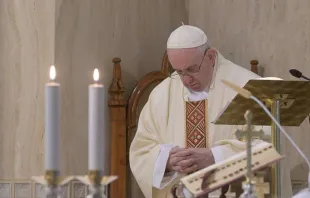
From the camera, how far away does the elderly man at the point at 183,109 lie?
17.3 feet

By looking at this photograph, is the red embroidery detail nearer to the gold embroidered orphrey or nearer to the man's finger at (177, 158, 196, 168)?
the gold embroidered orphrey

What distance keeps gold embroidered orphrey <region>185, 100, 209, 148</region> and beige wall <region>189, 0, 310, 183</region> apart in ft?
3.10

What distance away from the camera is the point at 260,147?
279 cm

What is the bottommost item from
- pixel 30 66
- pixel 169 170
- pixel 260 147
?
pixel 169 170

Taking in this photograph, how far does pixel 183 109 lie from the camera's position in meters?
5.57

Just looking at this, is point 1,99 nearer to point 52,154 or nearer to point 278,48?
point 278,48

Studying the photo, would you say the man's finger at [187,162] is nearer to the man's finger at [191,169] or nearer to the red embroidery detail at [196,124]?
the man's finger at [191,169]

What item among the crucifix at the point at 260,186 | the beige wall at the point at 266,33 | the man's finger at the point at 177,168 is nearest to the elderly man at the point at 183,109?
the man's finger at the point at 177,168

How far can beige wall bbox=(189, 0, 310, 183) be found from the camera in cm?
615

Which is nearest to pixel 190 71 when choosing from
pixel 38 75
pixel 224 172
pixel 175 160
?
pixel 175 160

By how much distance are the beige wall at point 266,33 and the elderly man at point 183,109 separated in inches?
34.4

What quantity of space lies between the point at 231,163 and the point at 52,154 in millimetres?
689

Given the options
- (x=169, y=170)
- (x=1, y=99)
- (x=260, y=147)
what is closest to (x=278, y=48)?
(x=169, y=170)

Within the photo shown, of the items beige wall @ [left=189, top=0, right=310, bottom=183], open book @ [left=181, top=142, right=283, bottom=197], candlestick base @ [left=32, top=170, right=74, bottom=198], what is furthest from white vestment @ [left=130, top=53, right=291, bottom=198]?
candlestick base @ [left=32, top=170, right=74, bottom=198]
